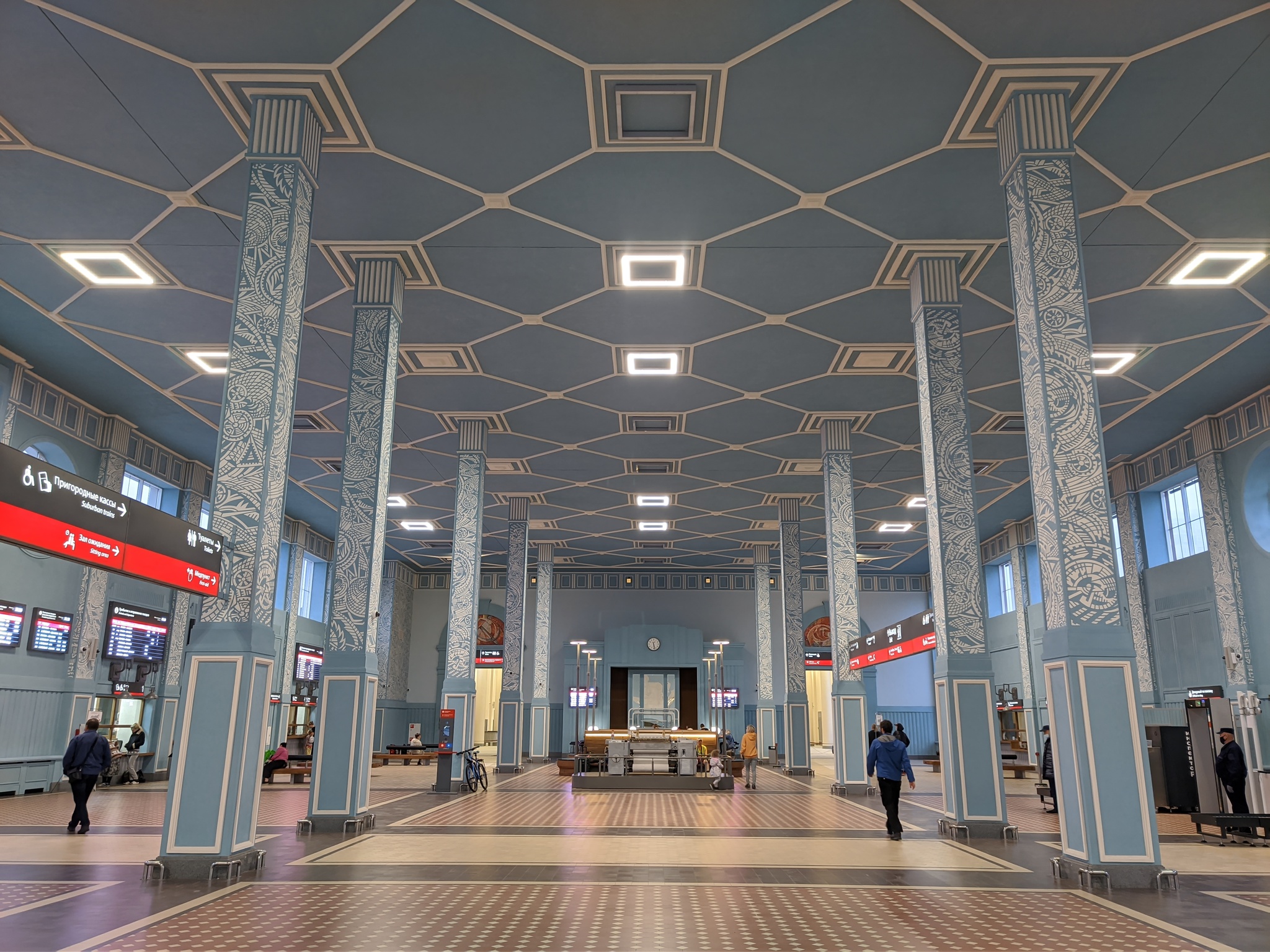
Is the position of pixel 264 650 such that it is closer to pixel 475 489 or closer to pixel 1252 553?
pixel 475 489

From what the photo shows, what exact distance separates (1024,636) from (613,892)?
2169cm

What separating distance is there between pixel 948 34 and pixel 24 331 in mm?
13179

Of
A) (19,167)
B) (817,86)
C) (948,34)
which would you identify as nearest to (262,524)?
(19,167)

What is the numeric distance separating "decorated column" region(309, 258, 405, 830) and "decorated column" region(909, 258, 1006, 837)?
6.33 metres

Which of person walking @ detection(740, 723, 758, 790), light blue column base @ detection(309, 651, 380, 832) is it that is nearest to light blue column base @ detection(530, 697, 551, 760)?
person walking @ detection(740, 723, 758, 790)

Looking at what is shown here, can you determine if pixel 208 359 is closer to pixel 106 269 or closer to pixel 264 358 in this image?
pixel 106 269

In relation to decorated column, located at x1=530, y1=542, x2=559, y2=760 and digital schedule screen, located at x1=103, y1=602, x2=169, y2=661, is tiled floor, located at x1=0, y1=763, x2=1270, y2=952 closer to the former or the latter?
digital schedule screen, located at x1=103, y1=602, x2=169, y2=661

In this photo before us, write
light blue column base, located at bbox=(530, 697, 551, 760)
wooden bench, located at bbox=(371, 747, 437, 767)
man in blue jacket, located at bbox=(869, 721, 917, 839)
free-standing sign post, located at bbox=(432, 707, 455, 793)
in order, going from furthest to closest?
light blue column base, located at bbox=(530, 697, 551, 760), wooden bench, located at bbox=(371, 747, 437, 767), free-standing sign post, located at bbox=(432, 707, 455, 793), man in blue jacket, located at bbox=(869, 721, 917, 839)

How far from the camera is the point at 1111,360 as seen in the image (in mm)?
14133

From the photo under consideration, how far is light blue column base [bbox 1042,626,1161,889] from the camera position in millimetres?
6766

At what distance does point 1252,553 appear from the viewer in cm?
1571

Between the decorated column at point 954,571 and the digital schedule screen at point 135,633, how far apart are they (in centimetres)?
1489

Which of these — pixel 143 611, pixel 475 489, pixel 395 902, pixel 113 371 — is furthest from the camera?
pixel 143 611

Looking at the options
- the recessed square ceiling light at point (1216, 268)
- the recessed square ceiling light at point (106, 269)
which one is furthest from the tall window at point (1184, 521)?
the recessed square ceiling light at point (106, 269)
